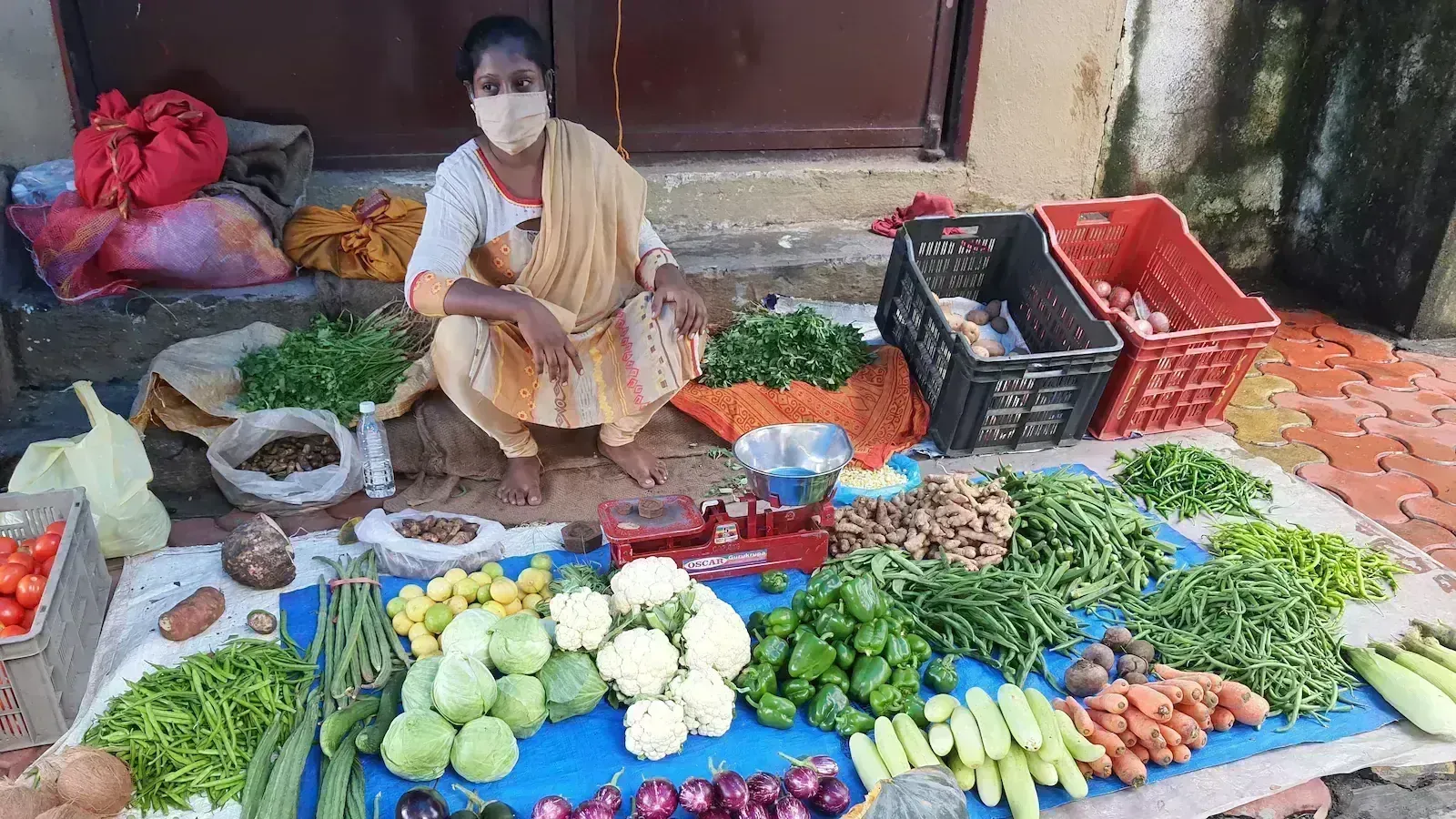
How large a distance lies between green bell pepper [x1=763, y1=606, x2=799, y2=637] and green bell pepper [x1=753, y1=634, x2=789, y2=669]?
1.6 inches

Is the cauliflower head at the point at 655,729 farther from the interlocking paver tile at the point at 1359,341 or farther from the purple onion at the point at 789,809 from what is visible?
the interlocking paver tile at the point at 1359,341

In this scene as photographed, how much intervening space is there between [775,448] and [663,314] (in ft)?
2.31

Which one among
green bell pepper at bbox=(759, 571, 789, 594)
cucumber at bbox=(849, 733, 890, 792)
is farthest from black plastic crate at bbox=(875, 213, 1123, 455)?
cucumber at bbox=(849, 733, 890, 792)

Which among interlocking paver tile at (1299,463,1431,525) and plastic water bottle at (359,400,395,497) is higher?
plastic water bottle at (359,400,395,497)

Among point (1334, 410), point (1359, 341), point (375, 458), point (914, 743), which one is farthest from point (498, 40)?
point (1359, 341)

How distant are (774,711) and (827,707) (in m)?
0.15

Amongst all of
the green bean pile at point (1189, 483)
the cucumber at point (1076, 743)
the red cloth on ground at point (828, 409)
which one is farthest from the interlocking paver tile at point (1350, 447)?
the cucumber at point (1076, 743)

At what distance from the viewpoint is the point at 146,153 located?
3793 mm

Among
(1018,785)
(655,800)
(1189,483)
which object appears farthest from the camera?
(1189,483)

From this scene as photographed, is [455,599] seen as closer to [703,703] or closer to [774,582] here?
[703,703]

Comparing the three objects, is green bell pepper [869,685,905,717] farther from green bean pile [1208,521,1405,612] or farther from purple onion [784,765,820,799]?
green bean pile [1208,521,1405,612]

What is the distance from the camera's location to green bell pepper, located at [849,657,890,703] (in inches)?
106

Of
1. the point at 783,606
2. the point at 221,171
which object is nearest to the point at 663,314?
the point at 783,606

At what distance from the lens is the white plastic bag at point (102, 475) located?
A: 124 inches
